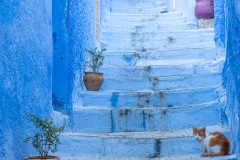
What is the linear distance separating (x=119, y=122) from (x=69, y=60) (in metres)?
0.99

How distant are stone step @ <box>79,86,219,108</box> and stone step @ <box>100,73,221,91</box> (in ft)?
1.08

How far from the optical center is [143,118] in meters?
5.09

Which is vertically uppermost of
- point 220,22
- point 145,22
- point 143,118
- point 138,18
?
point 138,18

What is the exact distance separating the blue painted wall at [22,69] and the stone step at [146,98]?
1033 mm

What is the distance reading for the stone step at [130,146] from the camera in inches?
175

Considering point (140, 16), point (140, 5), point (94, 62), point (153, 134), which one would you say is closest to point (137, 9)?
point (140, 5)

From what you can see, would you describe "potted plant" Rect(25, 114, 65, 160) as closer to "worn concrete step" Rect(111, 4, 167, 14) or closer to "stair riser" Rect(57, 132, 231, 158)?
"stair riser" Rect(57, 132, 231, 158)

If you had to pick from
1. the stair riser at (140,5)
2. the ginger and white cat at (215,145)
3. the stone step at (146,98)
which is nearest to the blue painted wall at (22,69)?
the stone step at (146,98)

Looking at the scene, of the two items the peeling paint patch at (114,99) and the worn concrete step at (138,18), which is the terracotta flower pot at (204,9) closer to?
the worn concrete step at (138,18)

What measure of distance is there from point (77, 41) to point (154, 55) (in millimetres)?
1750

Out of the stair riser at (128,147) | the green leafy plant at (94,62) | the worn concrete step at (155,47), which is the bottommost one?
the stair riser at (128,147)

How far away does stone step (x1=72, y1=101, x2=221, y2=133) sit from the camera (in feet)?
16.5

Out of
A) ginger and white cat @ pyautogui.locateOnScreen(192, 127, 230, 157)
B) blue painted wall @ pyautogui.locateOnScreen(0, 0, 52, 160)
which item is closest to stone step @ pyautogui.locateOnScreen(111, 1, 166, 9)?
blue painted wall @ pyautogui.locateOnScreen(0, 0, 52, 160)

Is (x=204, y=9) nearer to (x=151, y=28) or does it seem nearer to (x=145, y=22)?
(x=145, y=22)
